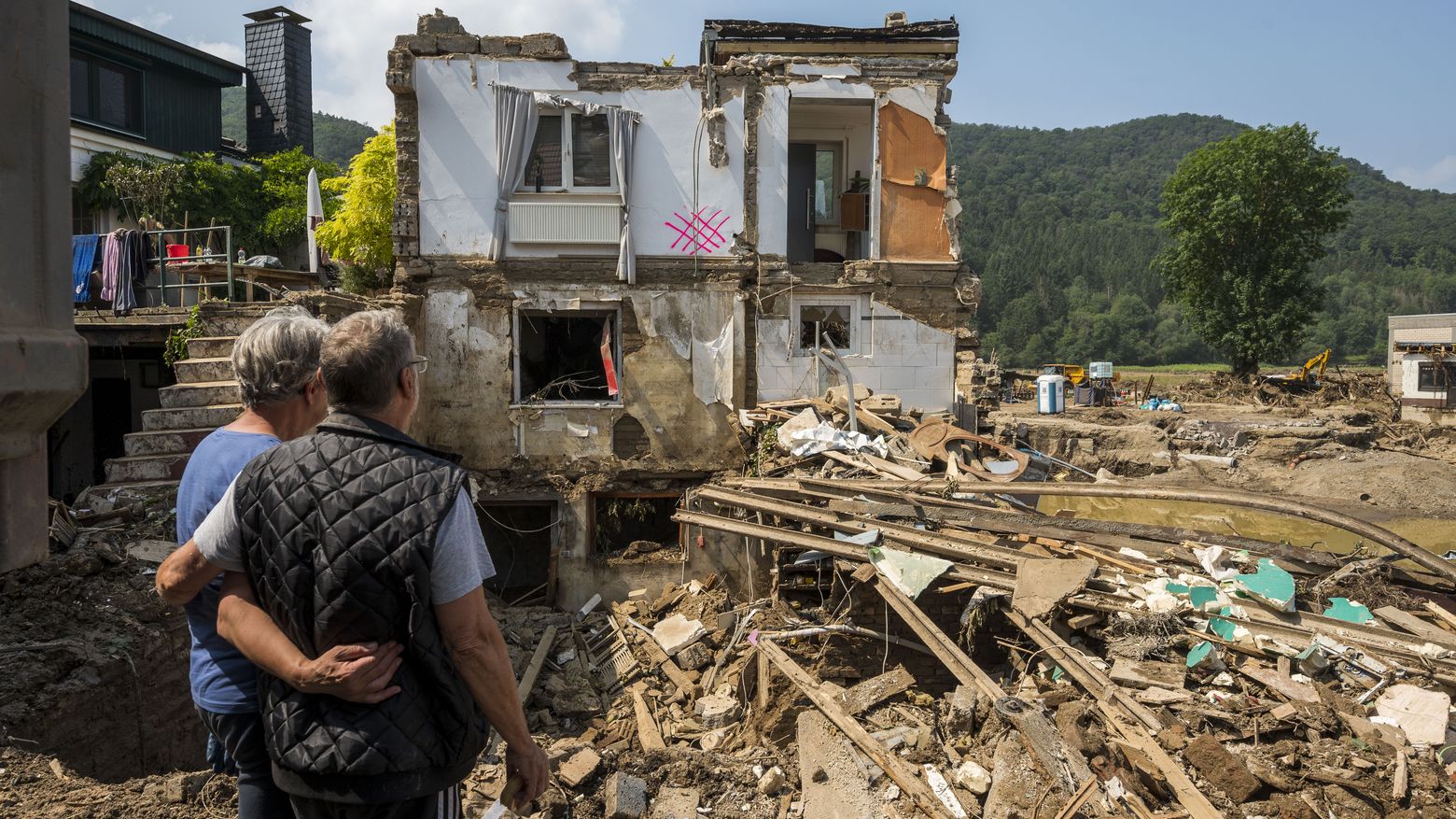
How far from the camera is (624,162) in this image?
13617 millimetres

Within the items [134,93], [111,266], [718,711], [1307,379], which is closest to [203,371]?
[111,266]

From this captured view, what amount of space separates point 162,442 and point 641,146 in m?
7.82

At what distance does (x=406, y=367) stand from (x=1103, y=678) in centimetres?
469

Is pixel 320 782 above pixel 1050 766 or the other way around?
above

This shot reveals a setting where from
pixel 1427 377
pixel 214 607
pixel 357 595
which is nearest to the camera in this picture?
pixel 357 595

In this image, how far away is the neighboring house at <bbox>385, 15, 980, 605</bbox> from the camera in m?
13.6

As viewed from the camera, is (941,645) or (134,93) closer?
(941,645)

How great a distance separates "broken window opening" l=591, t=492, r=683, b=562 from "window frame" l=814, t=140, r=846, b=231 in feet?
20.3

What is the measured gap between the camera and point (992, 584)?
669cm

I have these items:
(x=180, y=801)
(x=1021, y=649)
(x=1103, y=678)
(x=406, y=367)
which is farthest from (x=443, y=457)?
(x=1021, y=649)

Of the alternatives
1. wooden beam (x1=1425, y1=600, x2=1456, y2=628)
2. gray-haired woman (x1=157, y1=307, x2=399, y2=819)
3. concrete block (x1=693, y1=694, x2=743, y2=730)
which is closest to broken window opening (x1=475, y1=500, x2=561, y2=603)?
concrete block (x1=693, y1=694, x2=743, y2=730)

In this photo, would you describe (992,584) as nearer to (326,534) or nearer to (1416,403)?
(326,534)

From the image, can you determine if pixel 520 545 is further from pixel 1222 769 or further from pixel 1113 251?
pixel 1113 251

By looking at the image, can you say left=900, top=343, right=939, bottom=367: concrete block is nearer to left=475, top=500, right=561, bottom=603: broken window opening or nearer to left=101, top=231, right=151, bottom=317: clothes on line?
left=475, top=500, right=561, bottom=603: broken window opening
